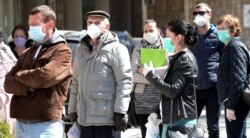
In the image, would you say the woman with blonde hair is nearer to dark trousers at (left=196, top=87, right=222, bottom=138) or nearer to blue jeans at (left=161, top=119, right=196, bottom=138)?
blue jeans at (left=161, top=119, right=196, bottom=138)

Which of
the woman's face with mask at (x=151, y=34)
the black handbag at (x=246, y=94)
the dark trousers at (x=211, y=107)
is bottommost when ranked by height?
the dark trousers at (x=211, y=107)

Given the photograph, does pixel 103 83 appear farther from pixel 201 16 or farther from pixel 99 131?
pixel 201 16

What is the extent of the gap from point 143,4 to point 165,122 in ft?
77.2

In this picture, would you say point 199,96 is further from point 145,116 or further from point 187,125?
point 187,125

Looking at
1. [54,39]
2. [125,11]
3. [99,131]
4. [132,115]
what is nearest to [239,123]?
[132,115]

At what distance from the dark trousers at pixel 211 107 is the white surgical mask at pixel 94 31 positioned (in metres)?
2.26

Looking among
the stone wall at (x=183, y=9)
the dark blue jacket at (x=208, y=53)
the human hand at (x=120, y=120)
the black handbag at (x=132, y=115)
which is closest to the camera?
the human hand at (x=120, y=120)

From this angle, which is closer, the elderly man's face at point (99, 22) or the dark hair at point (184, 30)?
the dark hair at point (184, 30)

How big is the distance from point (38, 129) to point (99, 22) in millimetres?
1265

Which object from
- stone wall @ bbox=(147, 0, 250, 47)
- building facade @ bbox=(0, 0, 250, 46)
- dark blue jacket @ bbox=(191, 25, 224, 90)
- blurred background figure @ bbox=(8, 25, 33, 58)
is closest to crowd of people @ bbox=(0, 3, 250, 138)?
dark blue jacket @ bbox=(191, 25, 224, 90)

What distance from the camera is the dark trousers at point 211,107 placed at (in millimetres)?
7660

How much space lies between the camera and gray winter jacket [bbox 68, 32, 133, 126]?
18.9 ft

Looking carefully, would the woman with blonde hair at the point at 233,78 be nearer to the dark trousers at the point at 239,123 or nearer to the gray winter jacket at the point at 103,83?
the dark trousers at the point at 239,123

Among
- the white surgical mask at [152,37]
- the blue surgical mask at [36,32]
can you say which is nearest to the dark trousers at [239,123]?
the white surgical mask at [152,37]
